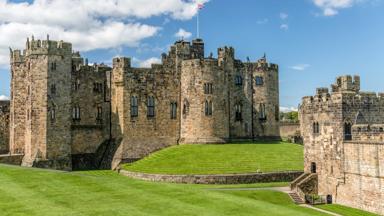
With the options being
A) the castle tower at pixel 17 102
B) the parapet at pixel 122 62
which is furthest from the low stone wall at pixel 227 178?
the castle tower at pixel 17 102

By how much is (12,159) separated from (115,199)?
28.3 m

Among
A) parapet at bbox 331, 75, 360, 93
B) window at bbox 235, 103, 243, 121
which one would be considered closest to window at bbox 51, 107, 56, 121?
window at bbox 235, 103, 243, 121

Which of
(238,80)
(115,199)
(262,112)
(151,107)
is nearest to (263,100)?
(262,112)

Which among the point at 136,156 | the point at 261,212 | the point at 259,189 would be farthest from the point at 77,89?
the point at 261,212

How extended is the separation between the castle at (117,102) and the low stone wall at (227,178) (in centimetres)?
1116

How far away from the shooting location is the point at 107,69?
6606cm

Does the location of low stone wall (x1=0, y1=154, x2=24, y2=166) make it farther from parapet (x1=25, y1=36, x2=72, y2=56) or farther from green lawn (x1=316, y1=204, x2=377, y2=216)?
green lawn (x1=316, y1=204, x2=377, y2=216)

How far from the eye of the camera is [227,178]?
5003 centimetres

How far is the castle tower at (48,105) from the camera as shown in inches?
2315

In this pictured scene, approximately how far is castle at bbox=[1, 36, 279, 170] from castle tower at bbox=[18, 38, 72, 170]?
12 cm

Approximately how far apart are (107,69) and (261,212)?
37.3 meters

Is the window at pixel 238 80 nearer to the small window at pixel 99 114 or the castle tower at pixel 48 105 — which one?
the small window at pixel 99 114

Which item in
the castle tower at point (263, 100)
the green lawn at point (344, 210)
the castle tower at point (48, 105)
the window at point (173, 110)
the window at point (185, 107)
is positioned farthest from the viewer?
the castle tower at point (263, 100)

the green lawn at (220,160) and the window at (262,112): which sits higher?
the window at (262,112)
